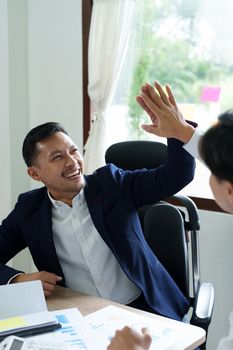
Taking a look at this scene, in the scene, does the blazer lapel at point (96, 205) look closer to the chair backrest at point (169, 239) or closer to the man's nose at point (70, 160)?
the man's nose at point (70, 160)

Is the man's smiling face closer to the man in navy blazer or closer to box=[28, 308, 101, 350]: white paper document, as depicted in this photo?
the man in navy blazer

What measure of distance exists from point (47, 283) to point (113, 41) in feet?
5.62

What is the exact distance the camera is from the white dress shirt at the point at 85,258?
5.53 feet

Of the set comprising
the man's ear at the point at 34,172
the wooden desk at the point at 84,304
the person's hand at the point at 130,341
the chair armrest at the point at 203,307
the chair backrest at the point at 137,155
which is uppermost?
the chair backrest at the point at 137,155

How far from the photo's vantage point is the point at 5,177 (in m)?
3.26

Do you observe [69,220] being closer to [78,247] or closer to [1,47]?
Result: [78,247]

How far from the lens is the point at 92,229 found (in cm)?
171

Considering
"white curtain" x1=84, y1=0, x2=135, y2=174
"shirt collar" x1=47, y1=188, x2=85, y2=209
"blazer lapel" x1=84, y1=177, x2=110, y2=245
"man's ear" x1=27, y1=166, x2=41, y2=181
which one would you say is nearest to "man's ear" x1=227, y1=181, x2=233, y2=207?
"blazer lapel" x1=84, y1=177, x2=110, y2=245

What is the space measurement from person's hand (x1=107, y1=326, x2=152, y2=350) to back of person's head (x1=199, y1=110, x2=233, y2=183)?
41cm

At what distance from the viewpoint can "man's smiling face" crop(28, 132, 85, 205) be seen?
1.74 meters

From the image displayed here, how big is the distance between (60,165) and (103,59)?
4.23 feet

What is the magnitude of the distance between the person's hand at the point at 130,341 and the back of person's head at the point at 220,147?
1.36 ft

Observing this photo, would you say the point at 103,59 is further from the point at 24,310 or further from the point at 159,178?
the point at 24,310

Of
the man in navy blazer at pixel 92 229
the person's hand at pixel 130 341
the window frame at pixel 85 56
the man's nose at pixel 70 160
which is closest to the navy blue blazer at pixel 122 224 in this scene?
the man in navy blazer at pixel 92 229
